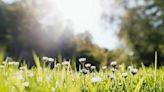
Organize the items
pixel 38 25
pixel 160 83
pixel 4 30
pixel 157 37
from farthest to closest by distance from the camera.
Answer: pixel 38 25
pixel 4 30
pixel 157 37
pixel 160 83

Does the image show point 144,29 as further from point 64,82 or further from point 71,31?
point 64,82

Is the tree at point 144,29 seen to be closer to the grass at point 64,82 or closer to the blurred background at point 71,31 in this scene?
the blurred background at point 71,31

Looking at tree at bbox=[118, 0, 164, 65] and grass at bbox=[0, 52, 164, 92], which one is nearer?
grass at bbox=[0, 52, 164, 92]

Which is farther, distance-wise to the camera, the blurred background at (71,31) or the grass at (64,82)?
the blurred background at (71,31)

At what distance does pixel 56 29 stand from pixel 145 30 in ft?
40.0

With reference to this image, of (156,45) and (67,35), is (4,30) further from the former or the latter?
(156,45)

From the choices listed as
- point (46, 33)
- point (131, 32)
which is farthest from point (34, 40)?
point (131, 32)

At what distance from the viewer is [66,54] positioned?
5009 cm

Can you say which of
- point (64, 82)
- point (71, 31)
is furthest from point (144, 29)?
point (64, 82)

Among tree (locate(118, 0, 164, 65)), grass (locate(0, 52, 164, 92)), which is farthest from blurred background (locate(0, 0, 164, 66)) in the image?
grass (locate(0, 52, 164, 92))

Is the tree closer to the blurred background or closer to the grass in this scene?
the blurred background

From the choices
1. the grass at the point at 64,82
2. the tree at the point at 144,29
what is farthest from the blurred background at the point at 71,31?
the grass at the point at 64,82

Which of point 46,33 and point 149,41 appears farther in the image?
point 46,33

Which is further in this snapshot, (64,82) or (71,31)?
(71,31)
